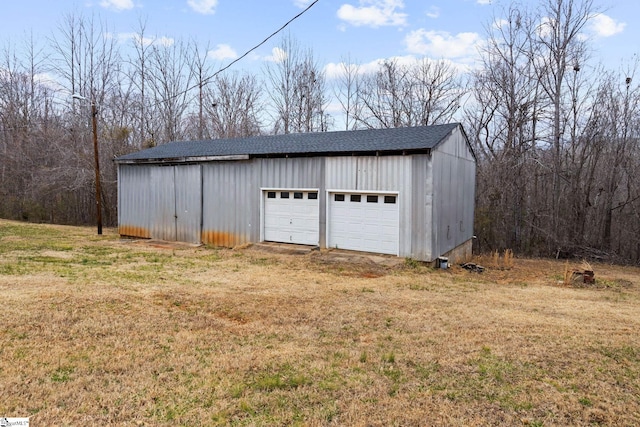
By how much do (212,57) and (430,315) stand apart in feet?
86.0

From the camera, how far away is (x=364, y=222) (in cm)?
1105

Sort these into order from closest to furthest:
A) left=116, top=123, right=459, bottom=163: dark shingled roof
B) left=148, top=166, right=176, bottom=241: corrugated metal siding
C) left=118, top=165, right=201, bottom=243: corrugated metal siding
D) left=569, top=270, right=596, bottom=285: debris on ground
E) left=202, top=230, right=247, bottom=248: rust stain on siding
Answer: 1. left=569, top=270, right=596, bottom=285: debris on ground
2. left=116, top=123, right=459, bottom=163: dark shingled roof
3. left=202, top=230, right=247, bottom=248: rust stain on siding
4. left=118, top=165, right=201, bottom=243: corrugated metal siding
5. left=148, top=166, right=176, bottom=241: corrugated metal siding

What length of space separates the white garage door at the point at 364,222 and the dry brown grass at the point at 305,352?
9.05 ft

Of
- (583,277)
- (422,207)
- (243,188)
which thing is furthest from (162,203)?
(583,277)

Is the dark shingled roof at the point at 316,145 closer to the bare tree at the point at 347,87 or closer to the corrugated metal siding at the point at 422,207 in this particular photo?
the corrugated metal siding at the point at 422,207

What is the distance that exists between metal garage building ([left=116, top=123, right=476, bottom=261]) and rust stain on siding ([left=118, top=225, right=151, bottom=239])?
53mm

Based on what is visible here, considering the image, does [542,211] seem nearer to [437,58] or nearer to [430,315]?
[437,58]

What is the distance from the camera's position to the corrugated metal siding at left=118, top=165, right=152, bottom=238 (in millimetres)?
14742

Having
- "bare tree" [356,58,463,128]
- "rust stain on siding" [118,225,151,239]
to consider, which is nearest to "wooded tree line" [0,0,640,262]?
"bare tree" [356,58,463,128]

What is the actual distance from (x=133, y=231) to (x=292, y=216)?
6861 mm

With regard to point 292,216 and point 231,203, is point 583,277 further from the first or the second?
point 231,203

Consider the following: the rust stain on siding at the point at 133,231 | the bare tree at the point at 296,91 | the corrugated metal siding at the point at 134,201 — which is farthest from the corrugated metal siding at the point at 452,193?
the bare tree at the point at 296,91

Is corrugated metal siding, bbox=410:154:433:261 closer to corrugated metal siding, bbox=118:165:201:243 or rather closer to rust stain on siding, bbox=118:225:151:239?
corrugated metal siding, bbox=118:165:201:243

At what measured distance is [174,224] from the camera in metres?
14.1
